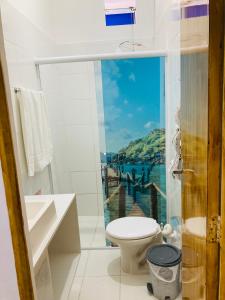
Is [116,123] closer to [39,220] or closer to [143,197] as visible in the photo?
[143,197]

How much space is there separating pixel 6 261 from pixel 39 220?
484 millimetres

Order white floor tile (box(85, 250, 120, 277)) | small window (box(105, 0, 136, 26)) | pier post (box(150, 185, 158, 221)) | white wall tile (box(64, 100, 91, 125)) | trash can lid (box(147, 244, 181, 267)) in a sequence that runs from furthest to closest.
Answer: white wall tile (box(64, 100, 91, 125)), small window (box(105, 0, 136, 26)), pier post (box(150, 185, 158, 221)), white floor tile (box(85, 250, 120, 277)), trash can lid (box(147, 244, 181, 267))

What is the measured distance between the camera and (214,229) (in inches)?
32.0

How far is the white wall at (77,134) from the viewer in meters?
2.94

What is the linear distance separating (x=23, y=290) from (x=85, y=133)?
7.20 feet

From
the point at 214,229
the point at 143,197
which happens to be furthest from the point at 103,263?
the point at 214,229

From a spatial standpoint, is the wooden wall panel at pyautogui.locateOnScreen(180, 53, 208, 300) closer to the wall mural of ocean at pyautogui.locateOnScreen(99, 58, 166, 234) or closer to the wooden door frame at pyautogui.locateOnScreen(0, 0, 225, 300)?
the wooden door frame at pyautogui.locateOnScreen(0, 0, 225, 300)

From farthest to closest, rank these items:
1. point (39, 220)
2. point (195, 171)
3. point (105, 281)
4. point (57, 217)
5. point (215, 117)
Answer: point (105, 281) < point (57, 217) < point (39, 220) < point (195, 171) < point (215, 117)

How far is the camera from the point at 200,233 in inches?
39.5

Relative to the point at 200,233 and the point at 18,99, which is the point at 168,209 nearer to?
the point at 200,233

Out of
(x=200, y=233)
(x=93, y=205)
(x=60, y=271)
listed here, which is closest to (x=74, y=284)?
(x=60, y=271)

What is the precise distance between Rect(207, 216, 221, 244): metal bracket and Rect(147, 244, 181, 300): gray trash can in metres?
1.07

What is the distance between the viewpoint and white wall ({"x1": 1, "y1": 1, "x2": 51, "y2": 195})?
1.86 m

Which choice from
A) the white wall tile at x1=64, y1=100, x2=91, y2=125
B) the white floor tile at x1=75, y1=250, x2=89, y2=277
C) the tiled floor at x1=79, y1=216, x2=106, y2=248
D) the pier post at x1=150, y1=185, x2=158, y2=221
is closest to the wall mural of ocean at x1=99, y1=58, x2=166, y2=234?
the pier post at x1=150, y1=185, x2=158, y2=221
